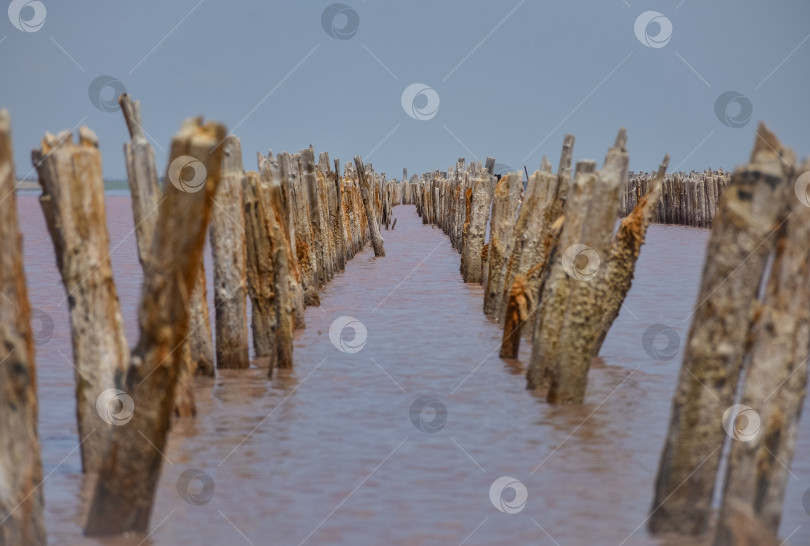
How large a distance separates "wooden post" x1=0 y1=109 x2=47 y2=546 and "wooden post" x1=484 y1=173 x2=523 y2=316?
6.99 m

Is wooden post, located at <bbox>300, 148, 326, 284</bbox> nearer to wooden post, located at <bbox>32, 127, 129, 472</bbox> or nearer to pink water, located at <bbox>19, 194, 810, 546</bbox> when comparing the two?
pink water, located at <bbox>19, 194, 810, 546</bbox>

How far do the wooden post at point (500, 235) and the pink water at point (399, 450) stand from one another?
31.8 inches

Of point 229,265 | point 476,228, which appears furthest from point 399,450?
point 476,228

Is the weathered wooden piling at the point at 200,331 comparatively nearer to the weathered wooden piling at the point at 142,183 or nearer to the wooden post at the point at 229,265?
the wooden post at the point at 229,265

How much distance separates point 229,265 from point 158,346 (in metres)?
3.93

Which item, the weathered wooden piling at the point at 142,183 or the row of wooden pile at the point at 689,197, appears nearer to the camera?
the weathered wooden piling at the point at 142,183

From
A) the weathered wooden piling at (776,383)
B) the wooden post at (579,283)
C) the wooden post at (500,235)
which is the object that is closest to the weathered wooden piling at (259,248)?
the wooden post at (579,283)

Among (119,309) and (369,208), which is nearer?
(119,309)

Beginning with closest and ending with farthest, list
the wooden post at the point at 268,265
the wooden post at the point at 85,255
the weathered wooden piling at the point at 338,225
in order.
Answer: the wooden post at the point at 85,255, the wooden post at the point at 268,265, the weathered wooden piling at the point at 338,225

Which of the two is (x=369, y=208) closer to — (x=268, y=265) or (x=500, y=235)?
(x=500, y=235)

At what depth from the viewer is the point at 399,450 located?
5719mm

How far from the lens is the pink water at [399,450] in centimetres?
446

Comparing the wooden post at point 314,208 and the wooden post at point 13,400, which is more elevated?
the wooden post at point 314,208

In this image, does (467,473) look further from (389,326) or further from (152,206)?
(389,326)
